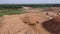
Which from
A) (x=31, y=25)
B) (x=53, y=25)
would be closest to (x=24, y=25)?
(x=31, y=25)

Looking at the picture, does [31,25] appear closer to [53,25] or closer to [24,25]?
[24,25]

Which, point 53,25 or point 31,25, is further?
point 31,25

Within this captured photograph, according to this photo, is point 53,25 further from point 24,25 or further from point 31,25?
point 24,25

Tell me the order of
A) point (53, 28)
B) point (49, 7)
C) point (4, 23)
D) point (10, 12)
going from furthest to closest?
point (49, 7) → point (10, 12) → point (4, 23) → point (53, 28)

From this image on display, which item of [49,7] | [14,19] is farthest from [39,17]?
[49,7]

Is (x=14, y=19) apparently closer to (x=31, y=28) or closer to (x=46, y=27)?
(x=31, y=28)
